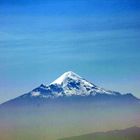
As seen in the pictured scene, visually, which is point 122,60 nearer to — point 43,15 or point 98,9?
point 98,9

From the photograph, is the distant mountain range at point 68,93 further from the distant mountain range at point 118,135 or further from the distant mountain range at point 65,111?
the distant mountain range at point 118,135

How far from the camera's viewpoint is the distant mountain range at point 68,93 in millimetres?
3902

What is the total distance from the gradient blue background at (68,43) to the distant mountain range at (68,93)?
57mm

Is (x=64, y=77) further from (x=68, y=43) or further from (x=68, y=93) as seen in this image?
(x=68, y=43)

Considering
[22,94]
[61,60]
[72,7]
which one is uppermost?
[72,7]

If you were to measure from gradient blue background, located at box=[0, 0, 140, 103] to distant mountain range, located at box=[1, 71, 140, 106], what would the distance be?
0.19ft

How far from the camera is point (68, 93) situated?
156 inches

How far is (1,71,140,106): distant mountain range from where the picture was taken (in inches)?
154

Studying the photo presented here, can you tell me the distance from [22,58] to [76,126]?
84 centimetres

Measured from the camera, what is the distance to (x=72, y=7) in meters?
4.05

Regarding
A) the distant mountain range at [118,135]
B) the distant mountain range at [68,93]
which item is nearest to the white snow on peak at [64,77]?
the distant mountain range at [68,93]

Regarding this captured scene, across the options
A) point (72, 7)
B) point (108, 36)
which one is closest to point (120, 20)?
point (108, 36)

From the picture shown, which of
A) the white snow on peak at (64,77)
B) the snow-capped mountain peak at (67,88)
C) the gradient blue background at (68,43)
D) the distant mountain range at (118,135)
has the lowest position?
the distant mountain range at (118,135)

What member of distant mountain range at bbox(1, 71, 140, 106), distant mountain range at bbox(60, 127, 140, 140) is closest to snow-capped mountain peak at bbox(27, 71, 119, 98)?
distant mountain range at bbox(1, 71, 140, 106)
